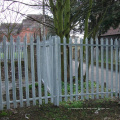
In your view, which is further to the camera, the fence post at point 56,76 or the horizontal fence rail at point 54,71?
the fence post at point 56,76

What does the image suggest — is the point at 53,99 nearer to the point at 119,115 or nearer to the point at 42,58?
the point at 42,58

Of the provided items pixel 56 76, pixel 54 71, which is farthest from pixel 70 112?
pixel 54 71

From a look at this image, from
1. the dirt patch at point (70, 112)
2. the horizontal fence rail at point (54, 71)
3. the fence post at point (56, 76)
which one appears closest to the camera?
the dirt patch at point (70, 112)

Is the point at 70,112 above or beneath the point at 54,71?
beneath

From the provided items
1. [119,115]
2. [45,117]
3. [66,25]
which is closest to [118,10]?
[66,25]

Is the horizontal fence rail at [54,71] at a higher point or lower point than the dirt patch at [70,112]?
higher

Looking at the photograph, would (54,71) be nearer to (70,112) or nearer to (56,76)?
(56,76)

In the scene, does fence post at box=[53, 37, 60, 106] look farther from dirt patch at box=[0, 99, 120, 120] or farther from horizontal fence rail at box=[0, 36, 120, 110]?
dirt patch at box=[0, 99, 120, 120]

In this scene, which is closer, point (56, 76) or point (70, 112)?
point (70, 112)

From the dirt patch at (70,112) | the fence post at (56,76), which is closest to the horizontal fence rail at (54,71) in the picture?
the fence post at (56,76)

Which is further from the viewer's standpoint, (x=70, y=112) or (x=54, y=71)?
(x=54, y=71)

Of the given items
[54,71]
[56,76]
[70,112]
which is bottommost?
[70,112]

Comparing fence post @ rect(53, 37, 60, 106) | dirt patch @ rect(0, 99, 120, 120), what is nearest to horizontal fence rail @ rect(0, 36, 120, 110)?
fence post @ rect(53, 37, 60, 106)

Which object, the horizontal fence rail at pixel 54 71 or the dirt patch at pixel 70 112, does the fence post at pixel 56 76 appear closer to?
the horizontal fence rail at pixel 54 71
